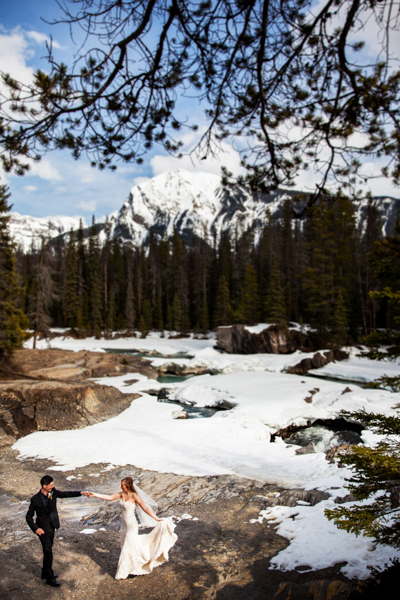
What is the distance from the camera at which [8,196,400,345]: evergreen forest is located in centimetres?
2966

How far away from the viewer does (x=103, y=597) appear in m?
3.63

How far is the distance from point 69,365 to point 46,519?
56.7ft

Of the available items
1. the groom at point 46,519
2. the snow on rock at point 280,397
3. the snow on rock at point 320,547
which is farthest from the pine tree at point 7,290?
the snow on rock at point 320,547

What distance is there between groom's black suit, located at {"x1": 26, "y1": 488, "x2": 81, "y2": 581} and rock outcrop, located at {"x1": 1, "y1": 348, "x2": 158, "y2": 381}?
13861 mm

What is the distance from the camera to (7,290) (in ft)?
58.5

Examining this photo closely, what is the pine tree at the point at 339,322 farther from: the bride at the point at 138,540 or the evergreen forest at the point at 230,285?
the bride at the point at 138,540

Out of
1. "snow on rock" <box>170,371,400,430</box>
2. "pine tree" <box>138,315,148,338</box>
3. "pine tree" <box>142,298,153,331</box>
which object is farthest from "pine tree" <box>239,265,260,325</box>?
"snow on rock" <box>170,371,400,430</box>

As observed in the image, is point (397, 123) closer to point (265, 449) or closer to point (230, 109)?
point (230, 109)

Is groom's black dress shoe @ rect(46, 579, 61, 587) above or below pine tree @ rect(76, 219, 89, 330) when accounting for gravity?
below

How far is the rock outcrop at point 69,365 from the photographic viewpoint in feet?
58.0

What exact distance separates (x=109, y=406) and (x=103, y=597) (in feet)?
28.2

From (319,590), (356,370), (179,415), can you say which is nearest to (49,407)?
(179,415)

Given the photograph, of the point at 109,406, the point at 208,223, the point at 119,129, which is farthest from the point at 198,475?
the point at 208,223

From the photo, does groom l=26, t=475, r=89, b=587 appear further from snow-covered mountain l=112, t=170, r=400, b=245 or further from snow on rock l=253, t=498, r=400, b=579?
snow-covered mountain l=112, t=170, r=400, b=245
